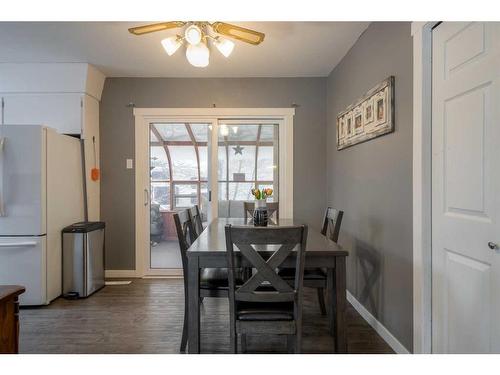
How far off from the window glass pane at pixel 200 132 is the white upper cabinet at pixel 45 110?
129 centimetres

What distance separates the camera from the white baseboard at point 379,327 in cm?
200

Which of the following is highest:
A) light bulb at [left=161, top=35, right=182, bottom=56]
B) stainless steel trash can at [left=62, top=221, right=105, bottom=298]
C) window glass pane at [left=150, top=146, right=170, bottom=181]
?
light bulb at [left=161, top=35, right=182, bottom=56]

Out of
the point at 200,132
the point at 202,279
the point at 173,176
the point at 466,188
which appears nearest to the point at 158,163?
the point at 173,176

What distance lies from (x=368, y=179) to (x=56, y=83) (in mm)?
3429

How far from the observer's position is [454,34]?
5.02ft

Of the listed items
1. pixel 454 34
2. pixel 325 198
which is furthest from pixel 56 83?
pixel 454 34

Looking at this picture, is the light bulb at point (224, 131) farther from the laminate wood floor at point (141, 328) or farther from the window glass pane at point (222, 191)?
the laminate wood floor at point (141, 328)

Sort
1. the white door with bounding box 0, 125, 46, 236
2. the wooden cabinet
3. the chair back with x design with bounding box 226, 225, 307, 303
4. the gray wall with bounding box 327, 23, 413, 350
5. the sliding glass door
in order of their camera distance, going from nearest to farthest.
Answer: the wooden cabinet < the chair back with x design with bounding box 226, 225, 307, 303 < the gray wall with bounding box 327, 23, 413, 350 < the white door with bounding box 0, 125, 46, 236 < the sliding glass door

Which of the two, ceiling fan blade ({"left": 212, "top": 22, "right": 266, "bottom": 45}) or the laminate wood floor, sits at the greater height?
ceiling fan blade ({"left": 212, "top": 22, "right": 266, "bottom": 45})

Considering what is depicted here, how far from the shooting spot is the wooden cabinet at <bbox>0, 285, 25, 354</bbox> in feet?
3.58

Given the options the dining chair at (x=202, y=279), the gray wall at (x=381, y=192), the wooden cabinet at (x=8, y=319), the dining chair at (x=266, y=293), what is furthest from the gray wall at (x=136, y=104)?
the wooden cabinet at (x=8, y=319)

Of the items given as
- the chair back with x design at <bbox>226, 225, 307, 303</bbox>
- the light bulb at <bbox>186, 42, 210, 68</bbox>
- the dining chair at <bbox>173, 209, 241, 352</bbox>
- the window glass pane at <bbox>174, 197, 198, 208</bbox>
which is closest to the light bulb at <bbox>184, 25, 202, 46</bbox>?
the light bulb at <bbox>186, 42, 210, 68</bbox>

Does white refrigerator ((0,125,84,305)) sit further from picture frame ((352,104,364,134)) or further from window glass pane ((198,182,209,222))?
picture frame ((352,104,364,134))

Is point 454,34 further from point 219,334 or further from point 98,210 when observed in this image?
point 98,210
